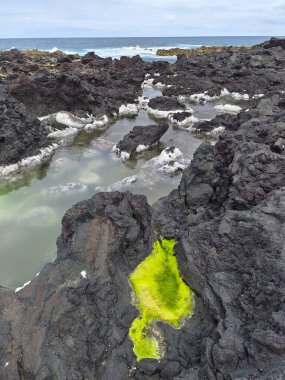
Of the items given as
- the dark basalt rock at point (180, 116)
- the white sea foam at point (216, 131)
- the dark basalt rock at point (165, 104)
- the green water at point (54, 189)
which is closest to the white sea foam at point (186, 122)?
the dark basalt rock at point (180, 116)

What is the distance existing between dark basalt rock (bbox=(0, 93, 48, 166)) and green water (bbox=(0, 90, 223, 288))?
138 centimetres

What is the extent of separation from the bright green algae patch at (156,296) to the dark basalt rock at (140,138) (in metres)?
14.4

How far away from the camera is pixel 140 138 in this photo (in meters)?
25.4

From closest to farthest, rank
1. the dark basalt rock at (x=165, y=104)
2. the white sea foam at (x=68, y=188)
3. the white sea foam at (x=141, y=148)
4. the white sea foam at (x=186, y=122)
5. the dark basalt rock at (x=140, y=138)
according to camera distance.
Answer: the white sea foam at (x=68, y=188) < the dark basalt rock at (x=140, y=138) < the white sea foam at (x=141, y=148) < the white sea foam at (x=186, y=122) < the dark basalt rock at (x=165, y=104)

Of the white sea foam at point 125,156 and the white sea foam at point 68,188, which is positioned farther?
the white sea foam at point 125,156

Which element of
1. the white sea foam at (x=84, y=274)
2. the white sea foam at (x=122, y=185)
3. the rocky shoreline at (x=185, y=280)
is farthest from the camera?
the white sea foam at (x=122, y=185)

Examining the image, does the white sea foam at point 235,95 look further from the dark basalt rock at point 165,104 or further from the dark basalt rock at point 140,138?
the dark basalt rock at point 140,138

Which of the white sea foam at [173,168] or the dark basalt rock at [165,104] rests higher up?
the white sea foam at [173,168]

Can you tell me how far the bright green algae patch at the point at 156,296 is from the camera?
27.3 ft

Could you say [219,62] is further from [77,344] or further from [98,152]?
[77,344]

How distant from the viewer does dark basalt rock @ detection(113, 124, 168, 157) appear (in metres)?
24.3

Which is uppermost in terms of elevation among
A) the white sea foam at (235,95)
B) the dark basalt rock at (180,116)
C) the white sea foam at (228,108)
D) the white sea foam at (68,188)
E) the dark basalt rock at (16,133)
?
the dark basalt rock at (16,133)

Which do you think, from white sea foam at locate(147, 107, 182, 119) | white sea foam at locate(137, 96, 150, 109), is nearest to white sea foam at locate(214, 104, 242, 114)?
white sea foam at locate(147, 107, 182, 119)

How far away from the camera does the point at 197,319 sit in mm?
8469
